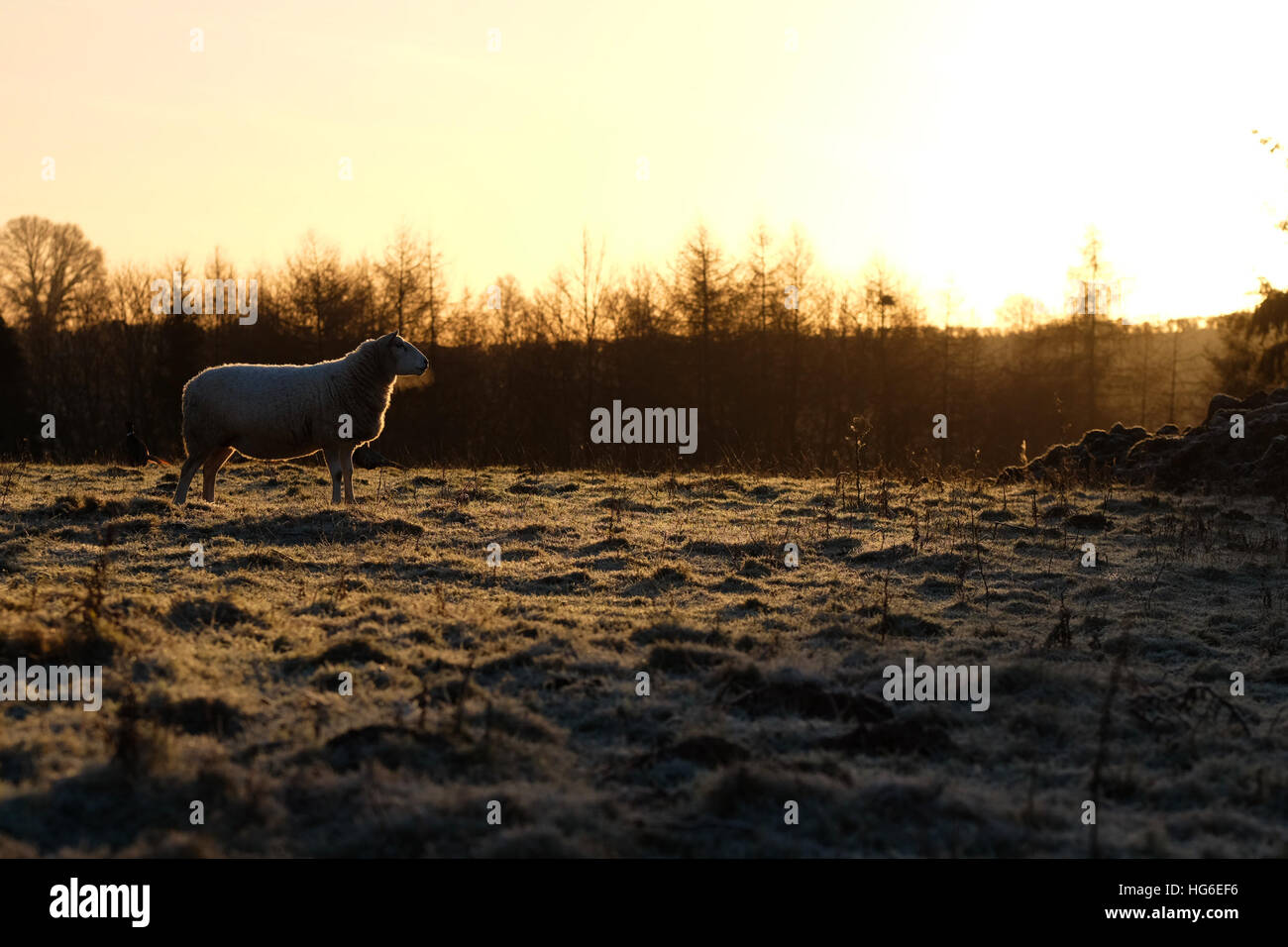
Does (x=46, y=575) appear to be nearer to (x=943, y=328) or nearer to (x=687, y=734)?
(x=687, y=734)

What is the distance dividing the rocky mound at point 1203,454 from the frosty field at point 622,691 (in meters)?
5.75

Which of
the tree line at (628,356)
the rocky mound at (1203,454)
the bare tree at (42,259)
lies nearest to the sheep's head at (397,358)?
the rocky mound at (1203,454)

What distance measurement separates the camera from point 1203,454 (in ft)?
66.1

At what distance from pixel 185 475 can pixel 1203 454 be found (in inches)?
670

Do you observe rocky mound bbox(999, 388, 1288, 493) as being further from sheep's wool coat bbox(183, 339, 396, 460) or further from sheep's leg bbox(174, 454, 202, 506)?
sheep's leg bbox(174, 454, 202, 506)

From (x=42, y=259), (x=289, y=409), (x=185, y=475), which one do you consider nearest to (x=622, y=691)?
(x=289, y=409)

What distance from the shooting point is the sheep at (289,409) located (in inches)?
600

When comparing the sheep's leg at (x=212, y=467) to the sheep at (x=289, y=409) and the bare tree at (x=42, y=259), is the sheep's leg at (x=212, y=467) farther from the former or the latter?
the bare tree at (x=42, y=259)

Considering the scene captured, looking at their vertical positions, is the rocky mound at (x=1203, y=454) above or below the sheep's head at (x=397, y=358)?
below

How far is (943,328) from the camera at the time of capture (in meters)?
54.3

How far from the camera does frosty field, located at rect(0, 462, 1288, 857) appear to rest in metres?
5.17
